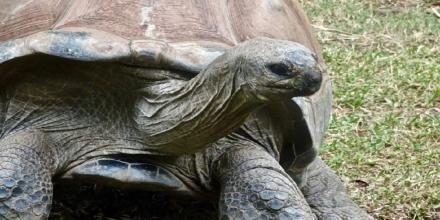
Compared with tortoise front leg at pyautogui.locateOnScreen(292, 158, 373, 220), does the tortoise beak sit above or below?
above

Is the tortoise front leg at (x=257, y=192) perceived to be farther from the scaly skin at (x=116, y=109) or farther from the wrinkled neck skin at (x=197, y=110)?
the wrinkled neck skin at (x=197, y=110)

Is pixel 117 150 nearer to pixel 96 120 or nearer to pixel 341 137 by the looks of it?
pixel 96 120

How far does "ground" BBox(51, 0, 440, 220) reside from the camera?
11.9 ft

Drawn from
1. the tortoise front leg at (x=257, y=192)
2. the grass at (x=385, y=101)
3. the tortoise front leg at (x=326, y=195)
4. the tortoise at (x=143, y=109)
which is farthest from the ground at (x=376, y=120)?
the tortoise front leg at (x=257, y=192)

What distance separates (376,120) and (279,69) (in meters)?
2.47

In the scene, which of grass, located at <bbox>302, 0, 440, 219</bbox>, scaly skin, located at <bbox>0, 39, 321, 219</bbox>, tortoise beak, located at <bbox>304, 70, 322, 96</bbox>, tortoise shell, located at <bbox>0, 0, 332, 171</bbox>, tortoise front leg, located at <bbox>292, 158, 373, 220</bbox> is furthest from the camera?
grass, located at <bbox>302, 0, 440, 219</bbox>

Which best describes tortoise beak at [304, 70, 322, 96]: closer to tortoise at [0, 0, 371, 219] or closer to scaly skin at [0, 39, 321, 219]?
scaly skin at [0, 39, 321, 219]

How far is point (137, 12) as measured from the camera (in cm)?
306

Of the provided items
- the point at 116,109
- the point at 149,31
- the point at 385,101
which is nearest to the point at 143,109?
the point at 116,109

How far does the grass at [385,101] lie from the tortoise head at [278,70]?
128 cm

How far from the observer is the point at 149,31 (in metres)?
2.99

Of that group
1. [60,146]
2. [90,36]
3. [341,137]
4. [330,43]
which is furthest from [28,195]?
[330,43]

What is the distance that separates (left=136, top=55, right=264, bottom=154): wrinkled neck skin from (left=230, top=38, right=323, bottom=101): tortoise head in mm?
44

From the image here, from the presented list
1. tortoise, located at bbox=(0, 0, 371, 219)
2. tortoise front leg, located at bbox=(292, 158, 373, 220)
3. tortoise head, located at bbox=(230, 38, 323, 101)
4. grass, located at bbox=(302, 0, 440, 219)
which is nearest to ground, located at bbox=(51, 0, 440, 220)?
grass, located at bbox=(302, 0, 440, 219)
